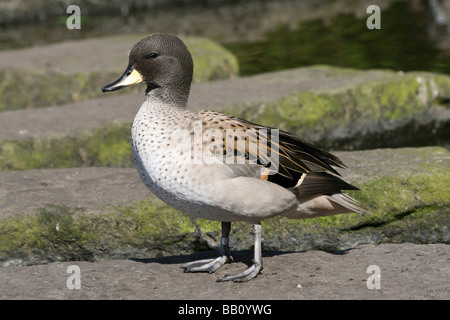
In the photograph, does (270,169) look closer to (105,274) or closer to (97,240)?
(105,274)

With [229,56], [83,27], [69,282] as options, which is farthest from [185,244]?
[83,27]

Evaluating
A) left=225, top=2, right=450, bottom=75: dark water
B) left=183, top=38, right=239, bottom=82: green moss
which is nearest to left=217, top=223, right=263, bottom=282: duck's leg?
left=183, top=38, right=239, bottom=82: green moss

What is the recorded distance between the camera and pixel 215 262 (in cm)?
446

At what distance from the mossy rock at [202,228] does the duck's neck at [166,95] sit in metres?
0.88

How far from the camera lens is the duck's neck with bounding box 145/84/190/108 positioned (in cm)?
440

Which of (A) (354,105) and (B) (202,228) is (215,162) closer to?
Answer: (B) (202,228)

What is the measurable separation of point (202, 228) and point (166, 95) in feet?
3.37

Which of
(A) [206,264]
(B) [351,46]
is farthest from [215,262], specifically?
(B) [351,46]

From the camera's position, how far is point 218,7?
573 inches

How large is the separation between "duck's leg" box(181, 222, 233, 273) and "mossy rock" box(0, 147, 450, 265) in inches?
20.8

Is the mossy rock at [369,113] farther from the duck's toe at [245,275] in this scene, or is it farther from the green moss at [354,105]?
the duck's toe at [245,275]

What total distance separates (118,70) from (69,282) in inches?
191

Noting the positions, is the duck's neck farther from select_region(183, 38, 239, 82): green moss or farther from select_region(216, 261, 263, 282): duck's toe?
select_region(183, 38, 239, 82): green moss

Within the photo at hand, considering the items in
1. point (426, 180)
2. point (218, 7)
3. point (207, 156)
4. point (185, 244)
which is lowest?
point (185, 244)
